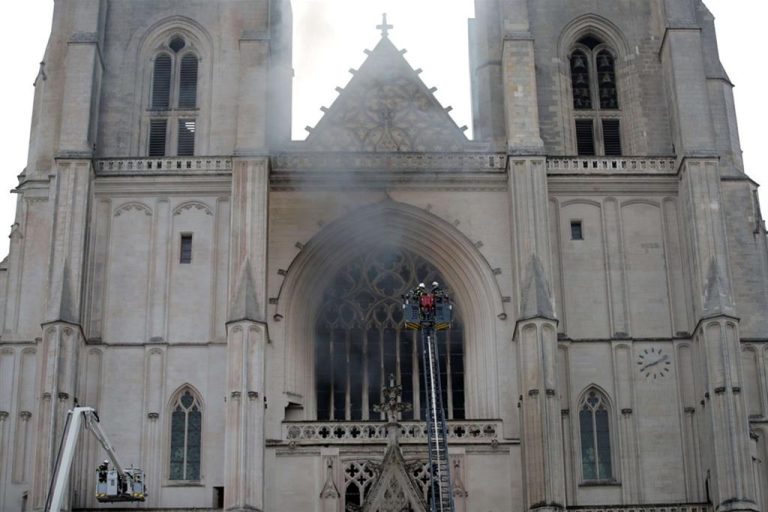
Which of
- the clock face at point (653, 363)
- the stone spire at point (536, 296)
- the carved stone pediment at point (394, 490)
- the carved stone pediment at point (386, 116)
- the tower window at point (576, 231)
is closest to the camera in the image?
the carved stone pediment at point (394, 490)

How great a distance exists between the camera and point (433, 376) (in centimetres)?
3375

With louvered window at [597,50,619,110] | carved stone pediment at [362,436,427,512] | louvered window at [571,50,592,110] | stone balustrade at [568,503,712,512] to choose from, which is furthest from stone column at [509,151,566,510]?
louvered window at [597,50,619,110]

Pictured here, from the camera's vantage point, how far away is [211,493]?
116 feet

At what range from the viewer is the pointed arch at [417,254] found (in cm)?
3703

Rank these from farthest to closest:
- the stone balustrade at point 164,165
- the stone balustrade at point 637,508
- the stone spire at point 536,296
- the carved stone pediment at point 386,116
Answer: the carved stone pediment at point 386,116 < the stone balustrade at point 164,165 < the stone spire at point 536,296 < the stone balustrade at point 637,508

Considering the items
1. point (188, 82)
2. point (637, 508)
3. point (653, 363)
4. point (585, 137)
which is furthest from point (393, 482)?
point (188, 82)

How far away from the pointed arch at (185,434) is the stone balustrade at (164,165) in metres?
5.76

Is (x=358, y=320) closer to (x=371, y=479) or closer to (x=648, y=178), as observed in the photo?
(x=371, y=479)

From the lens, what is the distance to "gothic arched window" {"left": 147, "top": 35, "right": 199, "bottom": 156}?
39.9 meters

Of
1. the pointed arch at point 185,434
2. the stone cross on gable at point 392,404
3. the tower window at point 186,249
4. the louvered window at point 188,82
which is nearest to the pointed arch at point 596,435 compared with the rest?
the stone cross on gable at point 392,404

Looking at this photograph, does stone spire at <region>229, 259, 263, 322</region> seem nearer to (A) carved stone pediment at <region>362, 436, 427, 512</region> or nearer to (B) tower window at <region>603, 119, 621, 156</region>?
(A) carved stone pediment at <region>362, 436, 427, 512</region>

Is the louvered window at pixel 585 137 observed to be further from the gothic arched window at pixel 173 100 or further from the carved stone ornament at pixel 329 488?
the carved stone ornament at pixel 329 488

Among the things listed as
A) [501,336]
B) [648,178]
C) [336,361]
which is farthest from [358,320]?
[648,178]

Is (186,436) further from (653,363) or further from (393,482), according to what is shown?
Answer: (653,363)
